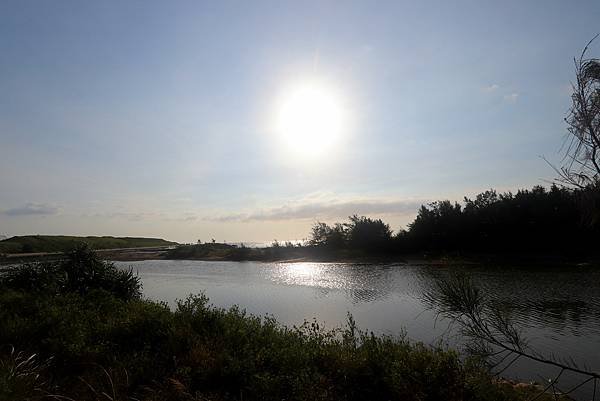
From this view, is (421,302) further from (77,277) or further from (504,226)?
(504,226)

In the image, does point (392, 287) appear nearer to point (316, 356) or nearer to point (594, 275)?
point (594, 275)

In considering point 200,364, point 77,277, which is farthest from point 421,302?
point 77,277

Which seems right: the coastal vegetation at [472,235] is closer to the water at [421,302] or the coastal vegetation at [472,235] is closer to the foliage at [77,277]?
the water at [421,302]

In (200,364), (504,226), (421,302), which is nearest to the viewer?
(200,364)

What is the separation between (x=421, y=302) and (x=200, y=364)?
1442 centimetres

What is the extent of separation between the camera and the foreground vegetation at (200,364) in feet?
21.7

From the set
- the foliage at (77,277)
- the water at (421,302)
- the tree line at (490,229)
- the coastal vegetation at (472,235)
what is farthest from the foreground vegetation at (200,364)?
the tree line at (490,229)

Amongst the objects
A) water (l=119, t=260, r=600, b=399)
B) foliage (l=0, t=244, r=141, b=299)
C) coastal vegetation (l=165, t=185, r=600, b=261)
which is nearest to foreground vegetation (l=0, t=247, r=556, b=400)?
water (l=119, t=260, r=600, b=399)

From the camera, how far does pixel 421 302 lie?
19.7 metres

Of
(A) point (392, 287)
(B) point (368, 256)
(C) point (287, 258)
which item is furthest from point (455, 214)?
(A) point (392, 287)

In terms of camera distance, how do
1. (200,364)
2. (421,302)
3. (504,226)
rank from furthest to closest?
(504,226) < (421,302) < (200,364)

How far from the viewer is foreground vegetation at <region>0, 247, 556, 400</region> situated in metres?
6.63

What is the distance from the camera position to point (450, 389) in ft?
23.8

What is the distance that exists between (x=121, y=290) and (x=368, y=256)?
42507 mm
